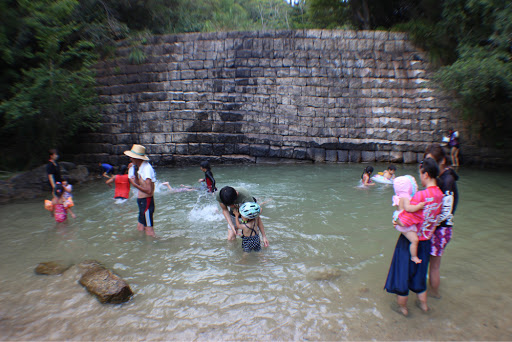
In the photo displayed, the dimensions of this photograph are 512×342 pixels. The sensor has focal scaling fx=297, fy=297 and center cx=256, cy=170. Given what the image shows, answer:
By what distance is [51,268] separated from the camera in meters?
4.37

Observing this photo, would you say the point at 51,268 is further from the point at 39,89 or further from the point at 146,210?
the point at 39,89

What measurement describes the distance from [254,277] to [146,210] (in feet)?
7.96

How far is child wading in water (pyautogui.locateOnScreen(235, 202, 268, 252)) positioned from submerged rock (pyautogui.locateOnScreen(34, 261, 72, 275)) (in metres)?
2.65

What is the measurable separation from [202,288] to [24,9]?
13.4 m

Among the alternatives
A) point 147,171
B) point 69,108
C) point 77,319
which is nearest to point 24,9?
point 69,108

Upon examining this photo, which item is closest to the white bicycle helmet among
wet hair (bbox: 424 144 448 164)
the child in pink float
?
the child in pink float

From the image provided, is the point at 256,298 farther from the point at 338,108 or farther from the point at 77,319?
the point at 338,108

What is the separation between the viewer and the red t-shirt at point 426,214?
3018mm

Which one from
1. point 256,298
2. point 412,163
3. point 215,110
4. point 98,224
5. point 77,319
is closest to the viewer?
point 77,319

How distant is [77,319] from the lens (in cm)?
333

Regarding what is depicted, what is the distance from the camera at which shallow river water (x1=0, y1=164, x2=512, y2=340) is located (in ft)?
10.3

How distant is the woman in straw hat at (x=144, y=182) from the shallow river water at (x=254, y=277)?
0.38m

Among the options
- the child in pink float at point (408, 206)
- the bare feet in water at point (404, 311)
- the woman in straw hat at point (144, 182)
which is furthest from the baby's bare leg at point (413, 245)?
the woman in straw hat at point (144, 182)

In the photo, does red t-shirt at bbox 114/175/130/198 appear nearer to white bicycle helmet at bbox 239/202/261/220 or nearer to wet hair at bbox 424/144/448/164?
white bicycle helmet at bbox 239/202/261/220
